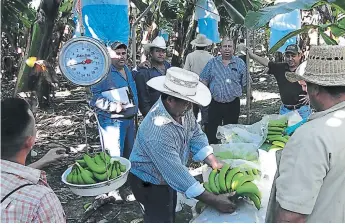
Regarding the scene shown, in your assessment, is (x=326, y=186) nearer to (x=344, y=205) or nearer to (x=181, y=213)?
(x=344, y=205)

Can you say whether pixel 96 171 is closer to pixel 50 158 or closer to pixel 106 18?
pixel 50 158

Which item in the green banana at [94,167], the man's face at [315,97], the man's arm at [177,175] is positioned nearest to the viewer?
the man's face at [315,97]

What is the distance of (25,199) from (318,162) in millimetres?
1116

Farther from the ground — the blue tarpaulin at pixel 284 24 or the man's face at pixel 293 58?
the blue tarpaulin at pixel 284 24

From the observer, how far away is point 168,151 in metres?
2.44

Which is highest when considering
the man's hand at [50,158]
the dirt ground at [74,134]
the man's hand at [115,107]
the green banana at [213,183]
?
the man's hand at [50,158]

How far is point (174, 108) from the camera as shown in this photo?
2.54 m

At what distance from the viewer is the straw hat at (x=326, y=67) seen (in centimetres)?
174

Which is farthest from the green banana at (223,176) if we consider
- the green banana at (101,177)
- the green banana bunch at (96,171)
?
the green banana at (101,177)

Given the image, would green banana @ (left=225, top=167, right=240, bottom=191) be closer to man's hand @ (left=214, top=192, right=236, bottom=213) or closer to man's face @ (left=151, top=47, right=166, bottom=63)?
man's hand @ (left=214, top=192, right=236, bottom=213)

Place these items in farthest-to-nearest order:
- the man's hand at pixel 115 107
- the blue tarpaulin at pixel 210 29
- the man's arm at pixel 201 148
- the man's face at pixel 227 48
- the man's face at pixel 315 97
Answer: the blue tarpaulin at pixel 210 29 → the man's face at pixel 227 48 → the man's hand at pixel 115 107 → the man's arm at pixel 201 148 → the man's face at pixel 315 97

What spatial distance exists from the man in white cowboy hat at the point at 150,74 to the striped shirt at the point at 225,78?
0.67 meters

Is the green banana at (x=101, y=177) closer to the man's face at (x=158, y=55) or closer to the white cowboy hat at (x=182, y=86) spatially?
the white cowboy hat at (x=182, y=86)

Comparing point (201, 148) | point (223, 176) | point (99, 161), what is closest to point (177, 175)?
point (223, 176)
